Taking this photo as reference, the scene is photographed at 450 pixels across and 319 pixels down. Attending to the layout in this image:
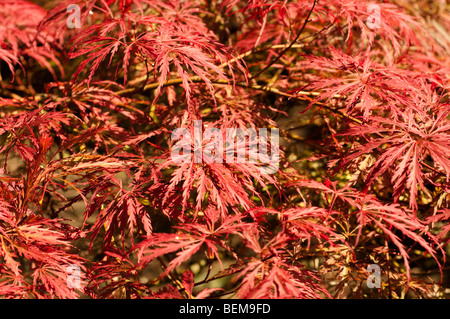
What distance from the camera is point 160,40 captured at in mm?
1119

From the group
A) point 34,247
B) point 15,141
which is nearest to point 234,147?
point 34,247

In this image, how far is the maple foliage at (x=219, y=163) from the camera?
3.23 feet

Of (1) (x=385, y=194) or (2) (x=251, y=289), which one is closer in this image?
(2) (x=251, y=289)

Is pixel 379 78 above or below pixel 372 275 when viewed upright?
above

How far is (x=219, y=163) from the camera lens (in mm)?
1049

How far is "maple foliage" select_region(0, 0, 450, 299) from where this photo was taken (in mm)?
985

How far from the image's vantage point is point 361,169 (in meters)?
1.38

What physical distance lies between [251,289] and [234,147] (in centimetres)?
43

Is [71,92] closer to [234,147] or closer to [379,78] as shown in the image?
[234,147]
